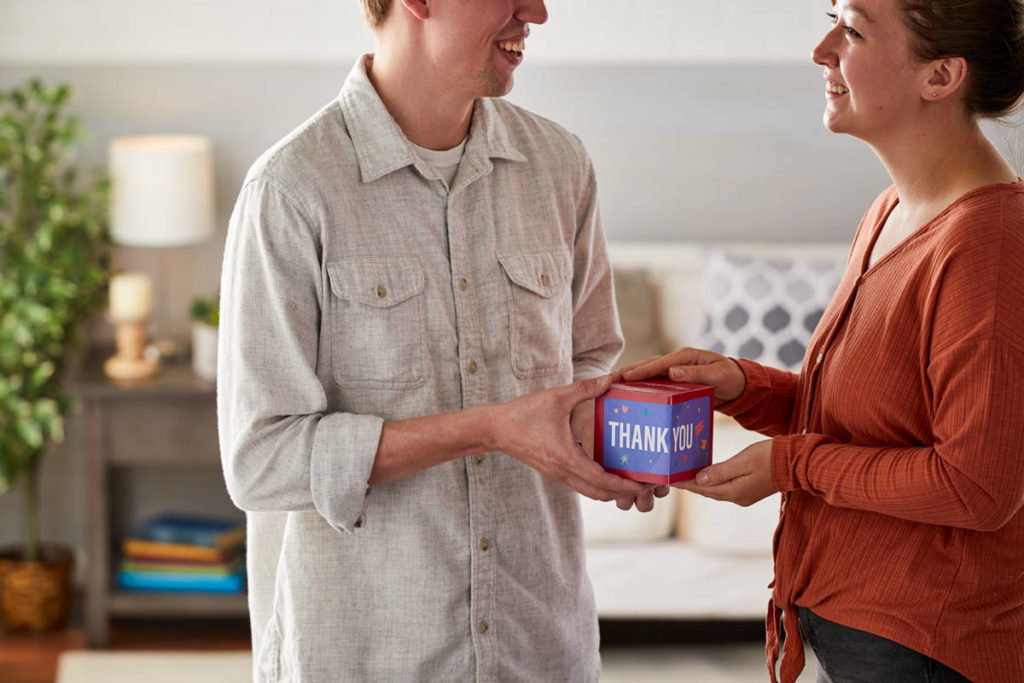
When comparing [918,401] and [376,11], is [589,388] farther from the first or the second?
[376,11]

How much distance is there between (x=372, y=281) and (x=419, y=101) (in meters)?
0.25

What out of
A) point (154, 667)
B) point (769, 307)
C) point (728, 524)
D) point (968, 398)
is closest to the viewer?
point (968, 398)

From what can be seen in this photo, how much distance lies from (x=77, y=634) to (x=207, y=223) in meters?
1.28

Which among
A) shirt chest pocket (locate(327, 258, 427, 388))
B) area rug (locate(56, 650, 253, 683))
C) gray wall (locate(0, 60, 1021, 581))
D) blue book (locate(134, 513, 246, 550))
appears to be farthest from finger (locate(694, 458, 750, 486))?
gray wall (locate(0, 60, 1021, 581))

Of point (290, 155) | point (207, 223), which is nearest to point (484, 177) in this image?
point (290, 155)

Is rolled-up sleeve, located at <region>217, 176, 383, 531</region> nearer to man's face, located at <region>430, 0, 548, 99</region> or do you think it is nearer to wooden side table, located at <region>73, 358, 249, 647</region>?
man's face, located at <region>430, 0, 548, 99</region>

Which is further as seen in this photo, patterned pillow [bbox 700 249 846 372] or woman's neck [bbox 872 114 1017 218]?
patterned pillow [bbox 700 249 846 372]

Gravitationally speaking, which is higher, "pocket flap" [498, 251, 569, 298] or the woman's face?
the woman's face

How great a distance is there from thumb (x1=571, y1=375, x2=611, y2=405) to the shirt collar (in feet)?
0.97

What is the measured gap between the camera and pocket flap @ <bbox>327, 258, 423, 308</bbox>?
134cm

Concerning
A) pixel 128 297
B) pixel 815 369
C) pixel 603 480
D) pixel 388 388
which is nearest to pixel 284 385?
pixel 388 388

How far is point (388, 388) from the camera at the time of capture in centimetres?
137

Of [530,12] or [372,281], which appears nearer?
[372,281]

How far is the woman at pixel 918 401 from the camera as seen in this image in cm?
122
